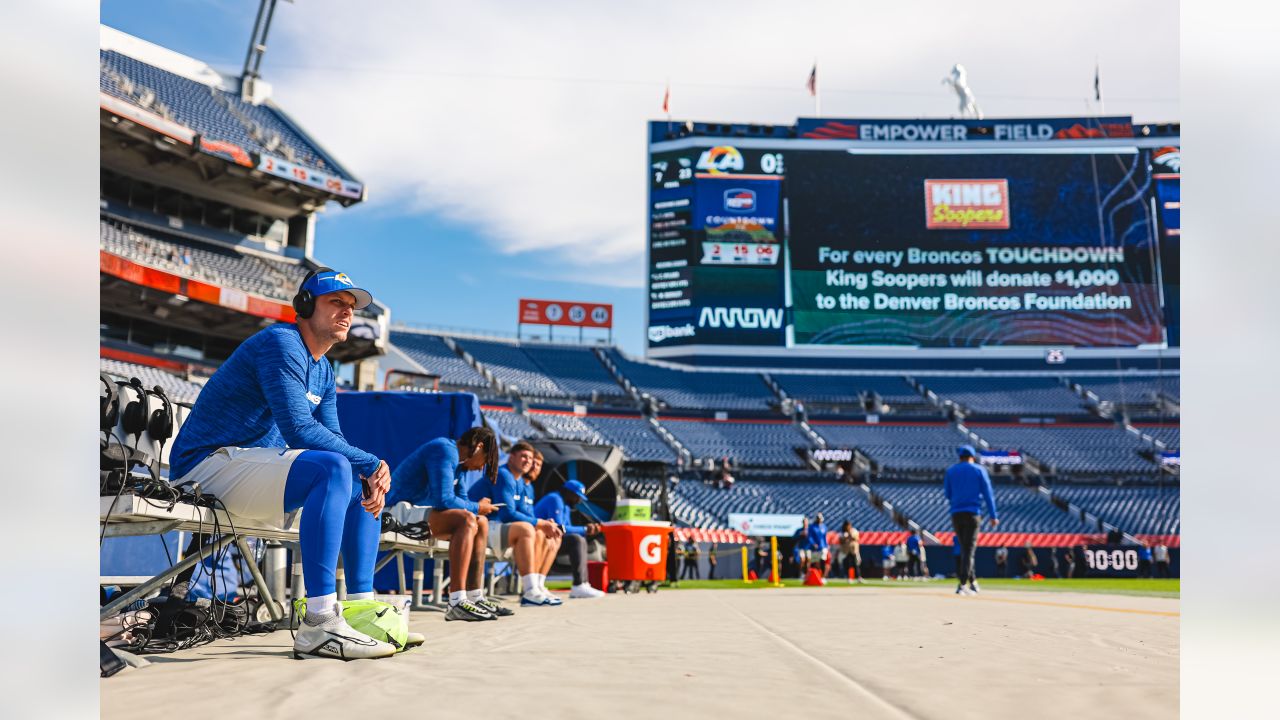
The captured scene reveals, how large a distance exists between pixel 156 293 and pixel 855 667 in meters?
24.4

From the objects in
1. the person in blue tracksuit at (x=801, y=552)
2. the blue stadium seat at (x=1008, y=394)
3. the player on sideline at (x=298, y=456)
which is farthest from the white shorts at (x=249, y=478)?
the blue stadium seat at (x=1008, y=394)

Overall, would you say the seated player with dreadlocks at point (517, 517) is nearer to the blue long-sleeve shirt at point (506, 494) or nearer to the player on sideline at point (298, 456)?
the blue long-sleeve shirt at point (506, 494)

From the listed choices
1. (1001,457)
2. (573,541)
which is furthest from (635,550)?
(1001,457)

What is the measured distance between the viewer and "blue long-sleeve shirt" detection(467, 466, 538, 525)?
7.27m

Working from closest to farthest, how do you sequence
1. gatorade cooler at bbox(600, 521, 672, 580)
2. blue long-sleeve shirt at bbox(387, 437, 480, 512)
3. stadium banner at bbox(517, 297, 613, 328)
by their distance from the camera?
blue long-sleeve shirt at bbox(387, 437, 480, 512), gatorade cooler at bbox(600, 521, 672, 580), stadium banner at bbox(517, 297, 613, 328)

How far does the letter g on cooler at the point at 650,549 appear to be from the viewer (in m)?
11.2

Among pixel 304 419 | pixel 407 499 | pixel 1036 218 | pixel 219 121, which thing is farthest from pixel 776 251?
pixel 304 419

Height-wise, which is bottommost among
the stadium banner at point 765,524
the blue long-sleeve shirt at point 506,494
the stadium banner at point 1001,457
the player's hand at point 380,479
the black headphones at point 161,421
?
the stadium banner at point 765,524

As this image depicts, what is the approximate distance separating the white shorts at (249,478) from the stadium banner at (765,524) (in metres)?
27.2

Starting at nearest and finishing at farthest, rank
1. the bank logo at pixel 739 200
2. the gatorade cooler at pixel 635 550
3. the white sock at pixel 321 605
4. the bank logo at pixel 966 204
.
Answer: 1. the white sock at pixel 321 605
2. the gatorade cooler at pixel 635 550
3. the bank logo at pixel 739 200
4. the bank logo at pixel 966 204

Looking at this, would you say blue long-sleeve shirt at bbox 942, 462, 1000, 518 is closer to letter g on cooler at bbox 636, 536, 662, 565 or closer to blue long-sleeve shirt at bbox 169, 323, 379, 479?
letter g on cooler at bbox 636, 536, 662, 565

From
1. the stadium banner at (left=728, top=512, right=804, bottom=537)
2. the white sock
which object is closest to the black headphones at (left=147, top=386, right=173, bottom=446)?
the white sock

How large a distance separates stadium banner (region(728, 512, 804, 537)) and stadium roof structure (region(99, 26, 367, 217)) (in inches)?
634
